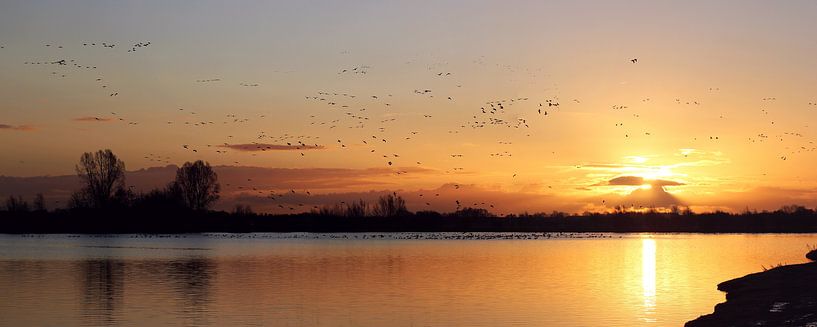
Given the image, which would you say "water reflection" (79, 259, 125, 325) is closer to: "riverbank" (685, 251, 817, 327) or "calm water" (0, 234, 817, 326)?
"calm water" (0, 234, 817, 326)

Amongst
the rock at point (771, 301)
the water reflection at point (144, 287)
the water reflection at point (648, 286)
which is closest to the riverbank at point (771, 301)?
the rock at point (771, 301)

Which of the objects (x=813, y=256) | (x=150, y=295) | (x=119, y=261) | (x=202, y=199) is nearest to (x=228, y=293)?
(x=150, y=295)

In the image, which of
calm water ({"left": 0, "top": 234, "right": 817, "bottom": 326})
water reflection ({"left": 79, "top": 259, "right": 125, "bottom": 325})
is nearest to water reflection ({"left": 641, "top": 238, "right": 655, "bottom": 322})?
calm water ({"left": 0, "top": 234, "right": 817, "bottom": 326})

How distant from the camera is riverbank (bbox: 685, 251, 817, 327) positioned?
30.8 m

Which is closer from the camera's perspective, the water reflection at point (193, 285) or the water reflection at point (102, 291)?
the water reflection at point (102, 291)

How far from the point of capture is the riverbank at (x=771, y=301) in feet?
101

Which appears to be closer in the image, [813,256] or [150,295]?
[150,295]

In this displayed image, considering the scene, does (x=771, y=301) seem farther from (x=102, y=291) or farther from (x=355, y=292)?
(x=102, y=291)

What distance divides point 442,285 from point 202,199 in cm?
12065

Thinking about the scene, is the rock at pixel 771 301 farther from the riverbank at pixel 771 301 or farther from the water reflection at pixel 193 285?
the water reflection at pixel 193 285

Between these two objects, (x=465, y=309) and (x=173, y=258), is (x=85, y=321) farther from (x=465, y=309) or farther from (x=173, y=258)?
(x=173, y=258)

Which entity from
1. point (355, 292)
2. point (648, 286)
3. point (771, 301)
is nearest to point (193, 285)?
point (355, 292)

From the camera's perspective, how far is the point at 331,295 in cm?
4900

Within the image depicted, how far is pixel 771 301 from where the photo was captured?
119 feet
